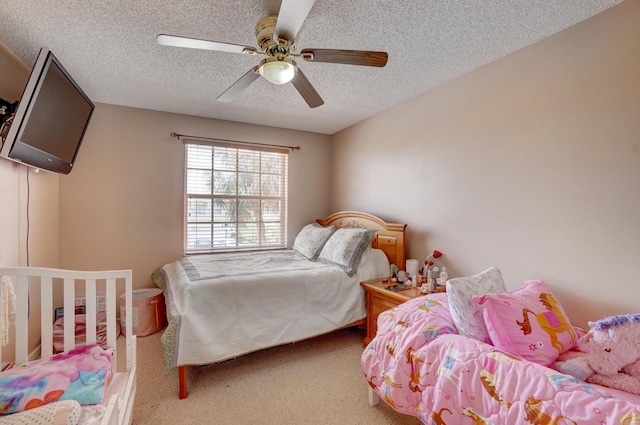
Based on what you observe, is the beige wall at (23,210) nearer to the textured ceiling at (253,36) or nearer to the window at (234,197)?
the textured ceiling at (253,36)

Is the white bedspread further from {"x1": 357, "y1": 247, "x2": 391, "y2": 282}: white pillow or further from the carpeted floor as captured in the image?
the carpeted floor

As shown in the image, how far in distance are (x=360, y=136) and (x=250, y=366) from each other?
2.90 m

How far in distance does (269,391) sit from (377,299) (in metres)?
1.17

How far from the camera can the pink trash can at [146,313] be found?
284 centimetres

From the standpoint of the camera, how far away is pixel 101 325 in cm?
274

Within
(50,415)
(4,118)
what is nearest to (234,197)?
(4,118)

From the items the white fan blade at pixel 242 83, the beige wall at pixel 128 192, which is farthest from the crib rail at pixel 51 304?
the beige wall at pixel 128 192

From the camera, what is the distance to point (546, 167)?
1901 mm

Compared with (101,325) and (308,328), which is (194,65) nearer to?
(308,328)

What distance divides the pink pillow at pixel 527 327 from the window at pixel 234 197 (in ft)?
9.87

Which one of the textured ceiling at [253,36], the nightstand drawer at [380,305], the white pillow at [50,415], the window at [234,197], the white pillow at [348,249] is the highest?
the textured ceiling at [253,36]

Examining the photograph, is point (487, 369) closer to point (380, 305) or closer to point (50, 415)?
point (380, 305)

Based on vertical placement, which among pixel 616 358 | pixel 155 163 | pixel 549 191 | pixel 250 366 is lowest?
pixel 250 366

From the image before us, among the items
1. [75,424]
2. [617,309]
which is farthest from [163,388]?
[617,309]
